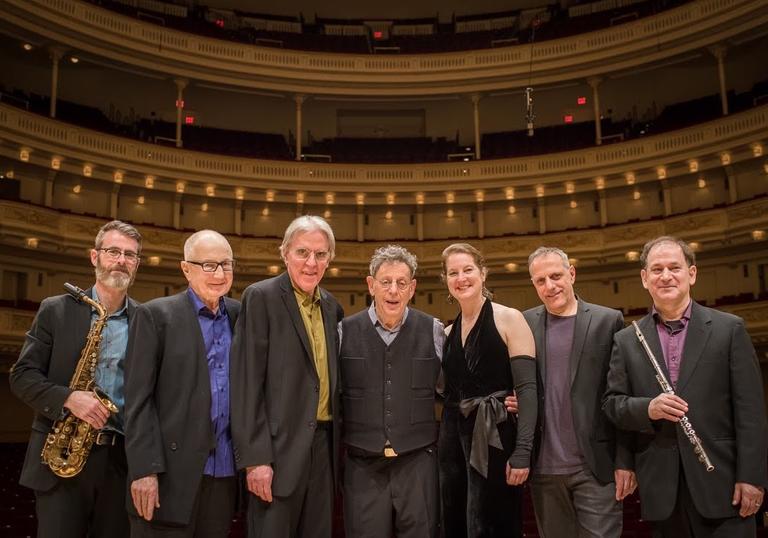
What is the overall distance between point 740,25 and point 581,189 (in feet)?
20.1

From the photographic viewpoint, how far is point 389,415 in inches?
126

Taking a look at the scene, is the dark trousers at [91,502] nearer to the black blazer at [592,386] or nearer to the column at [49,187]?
the black blazer at [592,386]

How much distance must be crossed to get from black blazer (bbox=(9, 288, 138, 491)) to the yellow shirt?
3.79 feet

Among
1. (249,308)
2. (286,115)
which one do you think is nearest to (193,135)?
(286,115)

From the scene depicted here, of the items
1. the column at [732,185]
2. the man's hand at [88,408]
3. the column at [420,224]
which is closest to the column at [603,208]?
the column at [732,185]

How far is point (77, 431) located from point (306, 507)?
1185 millimetres

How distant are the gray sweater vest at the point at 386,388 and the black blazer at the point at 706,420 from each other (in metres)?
0.91

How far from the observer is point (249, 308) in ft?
10.2

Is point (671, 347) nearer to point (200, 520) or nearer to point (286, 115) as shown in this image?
point (200, 520)

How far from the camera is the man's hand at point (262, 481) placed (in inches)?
114

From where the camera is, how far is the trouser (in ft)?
10.7

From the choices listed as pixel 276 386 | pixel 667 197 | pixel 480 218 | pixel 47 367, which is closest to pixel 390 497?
pixel 276 386

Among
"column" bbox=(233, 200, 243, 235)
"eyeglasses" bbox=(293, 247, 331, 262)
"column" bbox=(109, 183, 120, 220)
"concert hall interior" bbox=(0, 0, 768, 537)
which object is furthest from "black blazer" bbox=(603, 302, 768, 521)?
"column" bbox=(233, 200, 243, 235)

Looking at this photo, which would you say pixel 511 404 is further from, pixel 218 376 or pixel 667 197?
pixel 667 197
